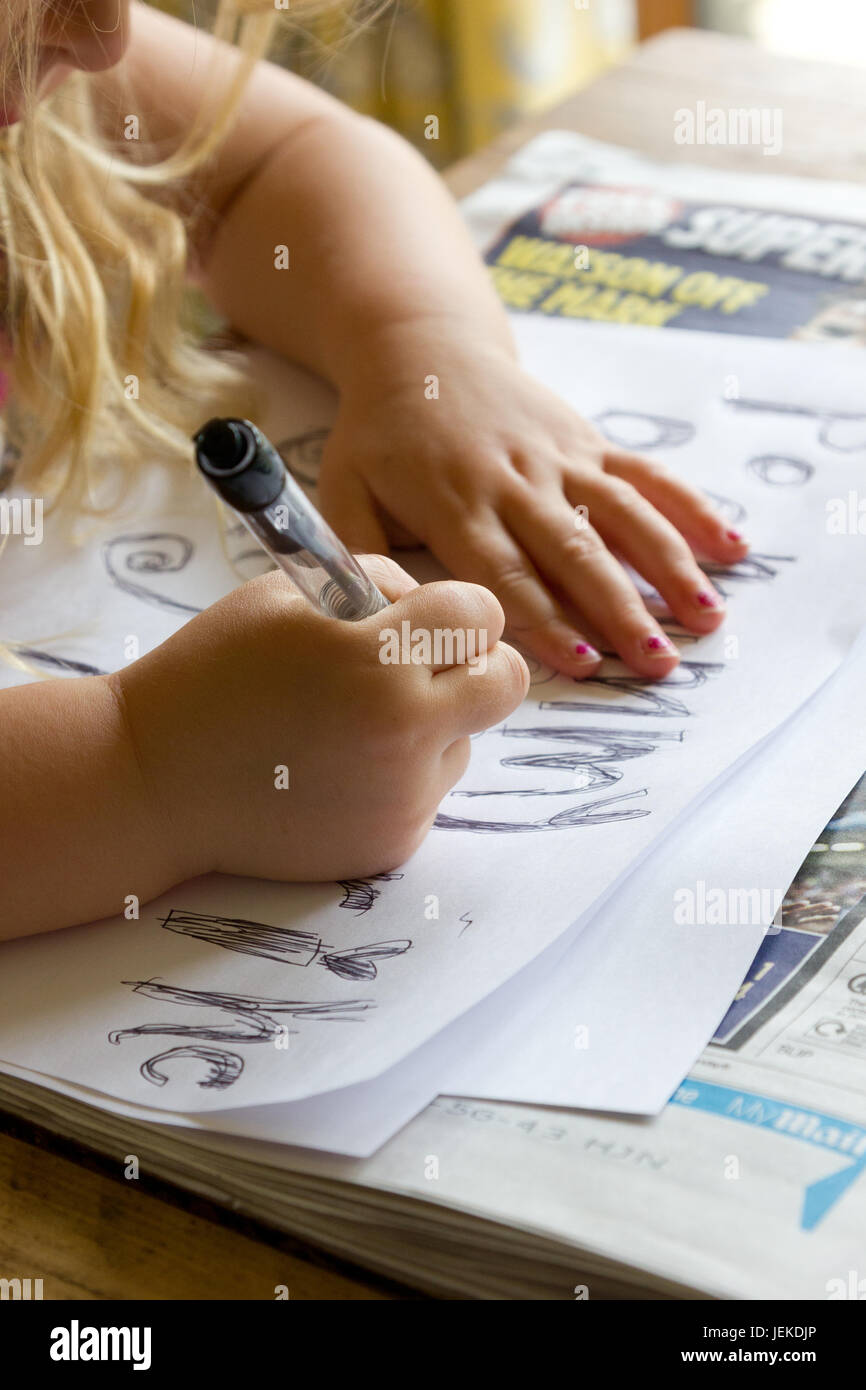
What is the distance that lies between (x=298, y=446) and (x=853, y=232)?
0.31 meters

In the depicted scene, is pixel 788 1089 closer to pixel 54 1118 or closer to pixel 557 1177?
pixel 557 1177

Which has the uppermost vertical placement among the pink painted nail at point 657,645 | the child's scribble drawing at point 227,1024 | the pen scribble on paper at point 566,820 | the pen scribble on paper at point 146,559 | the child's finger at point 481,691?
the pen scribble on paper at point 146,559

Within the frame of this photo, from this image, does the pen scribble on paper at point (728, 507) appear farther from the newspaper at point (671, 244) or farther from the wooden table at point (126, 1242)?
the wooden table at point (126, 1242)

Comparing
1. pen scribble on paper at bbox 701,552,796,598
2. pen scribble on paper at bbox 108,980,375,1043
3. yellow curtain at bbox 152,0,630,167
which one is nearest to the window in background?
yellow curtain at bbox 152,0,630,167

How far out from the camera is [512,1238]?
0.85 ft

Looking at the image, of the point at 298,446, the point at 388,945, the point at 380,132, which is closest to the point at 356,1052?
the point at 388,945

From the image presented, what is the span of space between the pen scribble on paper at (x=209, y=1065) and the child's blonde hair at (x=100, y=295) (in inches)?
10.6

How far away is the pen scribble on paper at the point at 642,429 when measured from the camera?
1.70ft

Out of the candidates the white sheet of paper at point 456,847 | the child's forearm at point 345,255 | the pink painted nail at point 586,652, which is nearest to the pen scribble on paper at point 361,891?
the white sheet of paper at point 456,847

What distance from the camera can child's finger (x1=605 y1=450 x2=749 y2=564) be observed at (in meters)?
0.46

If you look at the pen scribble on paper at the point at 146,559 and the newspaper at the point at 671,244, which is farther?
the newspaper at the point at 671,244

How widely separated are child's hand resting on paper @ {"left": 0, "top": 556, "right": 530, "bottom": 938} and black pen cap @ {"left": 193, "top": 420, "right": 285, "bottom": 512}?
2.6 inches
